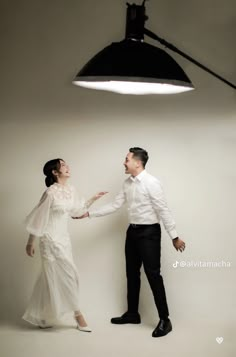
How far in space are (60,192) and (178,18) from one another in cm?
143

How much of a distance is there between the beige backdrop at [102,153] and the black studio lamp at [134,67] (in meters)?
1.65

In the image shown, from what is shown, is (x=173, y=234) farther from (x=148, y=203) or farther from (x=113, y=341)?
(x=113, y=341)

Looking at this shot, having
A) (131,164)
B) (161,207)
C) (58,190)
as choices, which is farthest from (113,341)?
(131,164)

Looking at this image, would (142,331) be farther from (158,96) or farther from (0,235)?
(158,96)

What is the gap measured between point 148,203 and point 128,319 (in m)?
0.82

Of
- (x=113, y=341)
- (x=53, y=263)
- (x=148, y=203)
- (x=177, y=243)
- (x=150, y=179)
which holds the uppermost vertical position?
(x=150, y=179)

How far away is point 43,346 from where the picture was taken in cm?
371

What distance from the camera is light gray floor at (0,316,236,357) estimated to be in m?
3.66

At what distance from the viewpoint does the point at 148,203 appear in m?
3.92

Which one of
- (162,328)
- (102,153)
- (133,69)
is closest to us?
(133,69)

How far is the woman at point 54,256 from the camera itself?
385cm

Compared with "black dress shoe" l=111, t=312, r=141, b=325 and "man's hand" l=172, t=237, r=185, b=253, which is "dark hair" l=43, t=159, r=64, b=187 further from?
"black dress shoe" l=111, t=312, r=141, b=325

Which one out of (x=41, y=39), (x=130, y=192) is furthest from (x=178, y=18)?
(x=130, y=192)

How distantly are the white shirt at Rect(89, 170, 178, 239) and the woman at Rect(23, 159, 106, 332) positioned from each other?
43 centimetres
